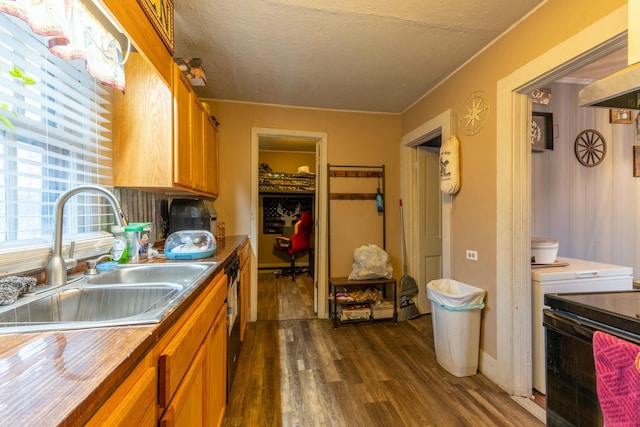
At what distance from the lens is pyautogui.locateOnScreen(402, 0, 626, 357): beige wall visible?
1.54 metres

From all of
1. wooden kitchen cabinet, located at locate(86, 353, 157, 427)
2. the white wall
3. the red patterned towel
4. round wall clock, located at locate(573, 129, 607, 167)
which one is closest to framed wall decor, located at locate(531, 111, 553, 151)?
the white wall

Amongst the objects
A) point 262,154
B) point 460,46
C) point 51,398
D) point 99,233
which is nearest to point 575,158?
point 460,46

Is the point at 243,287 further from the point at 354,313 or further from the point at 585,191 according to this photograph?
the point at 585,191

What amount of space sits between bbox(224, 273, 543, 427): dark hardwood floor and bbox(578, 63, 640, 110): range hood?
1.73 metres

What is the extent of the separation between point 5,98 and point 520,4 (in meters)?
2.58

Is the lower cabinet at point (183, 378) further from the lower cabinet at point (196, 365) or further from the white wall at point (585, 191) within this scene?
the white wall at point (585, 191)

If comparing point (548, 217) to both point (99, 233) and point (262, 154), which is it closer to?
point (99, 233)

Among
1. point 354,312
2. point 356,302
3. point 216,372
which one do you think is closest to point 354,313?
point 354,312

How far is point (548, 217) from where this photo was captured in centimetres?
265

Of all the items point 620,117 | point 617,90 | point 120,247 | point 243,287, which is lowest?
point 243,287

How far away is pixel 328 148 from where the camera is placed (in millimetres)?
3312

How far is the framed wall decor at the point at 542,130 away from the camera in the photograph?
2588 mm

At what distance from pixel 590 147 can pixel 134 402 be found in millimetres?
3845

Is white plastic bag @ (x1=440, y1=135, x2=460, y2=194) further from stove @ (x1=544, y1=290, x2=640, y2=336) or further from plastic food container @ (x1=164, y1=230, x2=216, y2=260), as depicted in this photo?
plastic food container @ (x1=164, y1=230, x2=216, y2=260)
